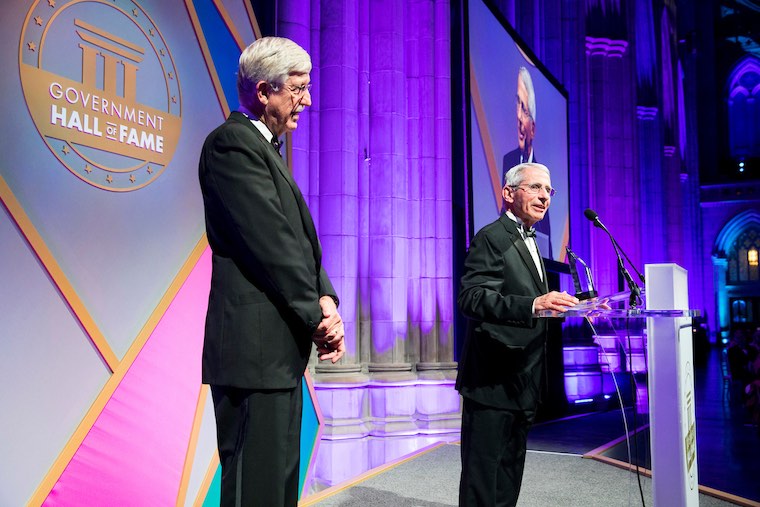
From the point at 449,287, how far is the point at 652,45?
14.6 metres

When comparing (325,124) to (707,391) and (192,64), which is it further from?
(707,391)

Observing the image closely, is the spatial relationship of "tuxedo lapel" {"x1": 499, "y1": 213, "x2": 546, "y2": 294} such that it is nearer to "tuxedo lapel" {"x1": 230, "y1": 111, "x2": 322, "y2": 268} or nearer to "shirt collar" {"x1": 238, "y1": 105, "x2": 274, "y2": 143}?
"tuxedo lapel" {"x1": 230, "y1": 111, "x2": 322, "y2": 268}

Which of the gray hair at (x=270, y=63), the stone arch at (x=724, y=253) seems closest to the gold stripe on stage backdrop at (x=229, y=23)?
the gray hair at (x=270, y=63)

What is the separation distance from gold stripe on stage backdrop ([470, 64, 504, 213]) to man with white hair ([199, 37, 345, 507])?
4984 millimetres

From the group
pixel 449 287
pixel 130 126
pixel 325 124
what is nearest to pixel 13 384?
pixel 130 126

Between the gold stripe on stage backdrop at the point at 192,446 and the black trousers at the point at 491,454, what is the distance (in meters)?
1.84

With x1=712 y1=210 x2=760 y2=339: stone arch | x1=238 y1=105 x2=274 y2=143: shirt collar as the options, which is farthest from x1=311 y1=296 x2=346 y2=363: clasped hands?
x1=712 y1=210 x2=760 y2=339: stone arch

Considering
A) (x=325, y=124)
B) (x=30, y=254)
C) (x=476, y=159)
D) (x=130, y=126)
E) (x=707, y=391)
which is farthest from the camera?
(x=707, y=391)

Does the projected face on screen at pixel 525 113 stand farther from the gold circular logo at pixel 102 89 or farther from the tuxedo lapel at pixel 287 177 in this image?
the tuxedo lapel at pixel 287 177

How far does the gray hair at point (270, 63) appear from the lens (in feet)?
6.56

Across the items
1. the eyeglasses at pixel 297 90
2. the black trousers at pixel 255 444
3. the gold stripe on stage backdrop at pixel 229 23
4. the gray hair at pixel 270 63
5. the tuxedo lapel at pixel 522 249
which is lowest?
the black trousers at pixel 255 444

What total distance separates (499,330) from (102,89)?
2.26 m

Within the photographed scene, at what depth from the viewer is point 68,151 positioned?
3.37 m

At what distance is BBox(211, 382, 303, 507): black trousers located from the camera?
1.85 m
